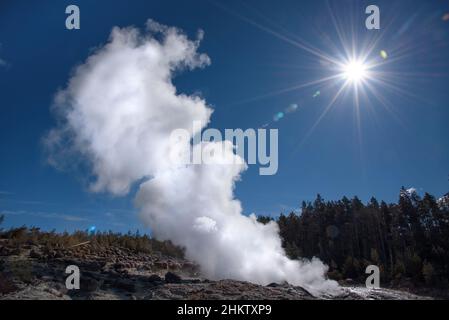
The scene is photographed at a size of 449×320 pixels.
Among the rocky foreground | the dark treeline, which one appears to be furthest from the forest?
the rocky foreground

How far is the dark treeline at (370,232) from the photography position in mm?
46875

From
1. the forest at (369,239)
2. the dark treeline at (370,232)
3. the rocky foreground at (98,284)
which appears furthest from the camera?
the dark treeline at (370,232)

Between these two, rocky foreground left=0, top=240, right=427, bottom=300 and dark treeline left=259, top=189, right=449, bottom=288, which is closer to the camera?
rocky foreground left=0, top=240, right=427, bottom=300

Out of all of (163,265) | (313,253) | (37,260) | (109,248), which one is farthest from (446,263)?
(37,260)

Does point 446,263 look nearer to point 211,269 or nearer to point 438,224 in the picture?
point 438,224

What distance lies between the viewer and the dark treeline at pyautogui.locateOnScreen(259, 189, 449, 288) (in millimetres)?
46875

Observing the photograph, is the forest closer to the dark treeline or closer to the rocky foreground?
the dark treeline

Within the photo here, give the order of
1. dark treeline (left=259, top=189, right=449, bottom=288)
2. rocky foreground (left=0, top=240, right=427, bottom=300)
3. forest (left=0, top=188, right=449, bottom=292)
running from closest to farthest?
rocky foreground (left=0, top=240, right=427, bottom=300) → forest (left=0, top=188, right=449, bottom=292) → dark treeline (left=259, top=189, right=449, bottom=288)

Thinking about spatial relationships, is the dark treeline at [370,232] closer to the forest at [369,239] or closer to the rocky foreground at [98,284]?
the forest at [369,239]

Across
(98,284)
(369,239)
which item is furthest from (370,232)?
(98,284)

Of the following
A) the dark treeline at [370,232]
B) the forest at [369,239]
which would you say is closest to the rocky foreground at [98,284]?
the forest at [369,239]

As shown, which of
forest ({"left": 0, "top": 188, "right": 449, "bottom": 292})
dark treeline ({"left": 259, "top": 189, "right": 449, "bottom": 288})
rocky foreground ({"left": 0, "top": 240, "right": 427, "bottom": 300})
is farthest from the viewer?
dark treeline ({"left": 259, "top": 189, "right": 449, "bottom": 288})

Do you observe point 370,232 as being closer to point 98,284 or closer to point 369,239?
point 369,239
